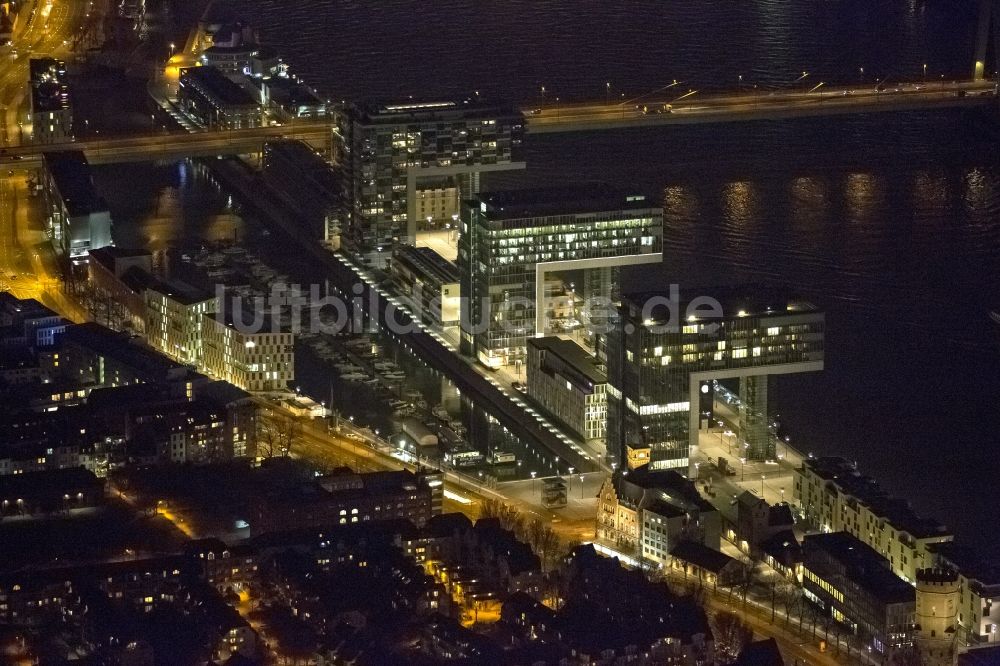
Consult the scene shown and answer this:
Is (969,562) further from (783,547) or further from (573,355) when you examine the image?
(573,355)

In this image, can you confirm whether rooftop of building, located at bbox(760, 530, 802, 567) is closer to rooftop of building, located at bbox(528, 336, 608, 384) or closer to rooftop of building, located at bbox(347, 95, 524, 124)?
rooftop of building, located at bbox(528, 336, 608, 384)

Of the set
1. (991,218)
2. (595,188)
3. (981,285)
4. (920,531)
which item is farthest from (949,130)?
(920,531)

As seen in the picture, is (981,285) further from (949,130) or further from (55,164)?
(55,164)

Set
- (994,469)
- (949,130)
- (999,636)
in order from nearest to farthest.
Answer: (999,636)
(994,469)
(949,130)

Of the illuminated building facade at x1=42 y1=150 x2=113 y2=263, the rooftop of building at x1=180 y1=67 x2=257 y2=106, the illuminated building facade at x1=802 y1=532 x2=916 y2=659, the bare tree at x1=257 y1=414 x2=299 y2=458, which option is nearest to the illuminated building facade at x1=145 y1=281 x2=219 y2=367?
the bare tree at x1=257 y1=414 x2=299 y2=458

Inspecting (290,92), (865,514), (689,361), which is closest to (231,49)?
(290,92)

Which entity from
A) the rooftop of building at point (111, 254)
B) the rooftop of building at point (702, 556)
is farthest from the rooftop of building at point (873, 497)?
the rooftop of building at point (111, 254)
